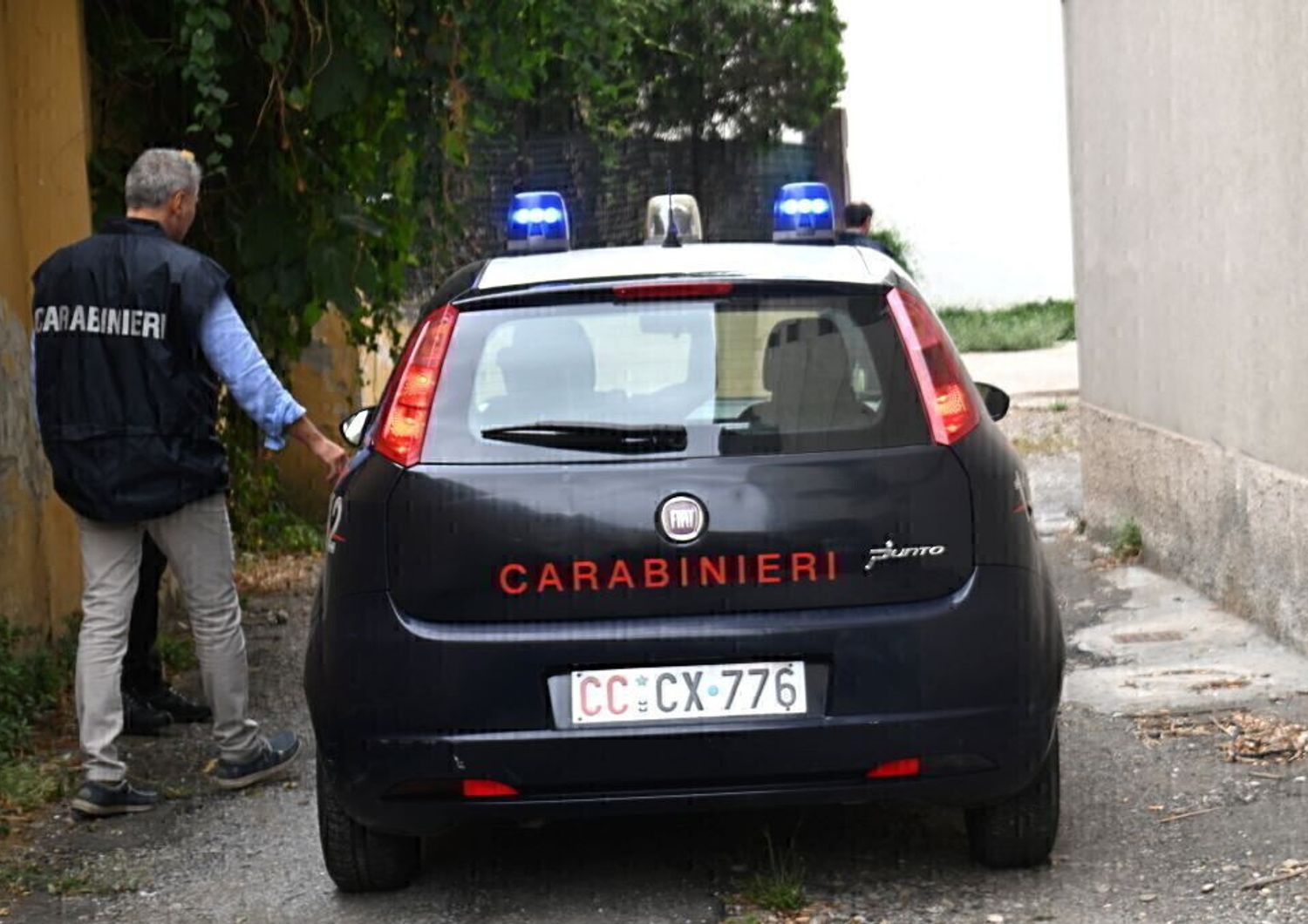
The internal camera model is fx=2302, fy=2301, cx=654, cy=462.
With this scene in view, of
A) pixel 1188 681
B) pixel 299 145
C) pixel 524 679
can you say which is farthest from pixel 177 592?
pixel 524 679

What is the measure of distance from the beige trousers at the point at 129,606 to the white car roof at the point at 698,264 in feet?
4.66

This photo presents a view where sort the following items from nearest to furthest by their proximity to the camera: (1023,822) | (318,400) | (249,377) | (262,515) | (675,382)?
(675,382) < (1023,822) < (249,377) < (262,515) < (318,400)

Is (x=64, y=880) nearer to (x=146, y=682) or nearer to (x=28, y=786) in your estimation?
(x=28, y=786)

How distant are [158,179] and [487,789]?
2.46 metres

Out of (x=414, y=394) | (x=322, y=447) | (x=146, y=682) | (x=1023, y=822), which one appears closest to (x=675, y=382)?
(x=414, y=394)

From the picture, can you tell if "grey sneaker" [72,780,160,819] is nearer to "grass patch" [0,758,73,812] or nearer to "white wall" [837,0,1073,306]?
"grass patch" [0,758,73,812]

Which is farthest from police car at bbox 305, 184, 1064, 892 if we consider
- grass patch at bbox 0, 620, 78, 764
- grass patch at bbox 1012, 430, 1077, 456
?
grass patch at bbox 1012, 430, 1077, 456

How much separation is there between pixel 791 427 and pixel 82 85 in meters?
4.31

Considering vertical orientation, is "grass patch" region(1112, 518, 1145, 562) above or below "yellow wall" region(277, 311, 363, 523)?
below

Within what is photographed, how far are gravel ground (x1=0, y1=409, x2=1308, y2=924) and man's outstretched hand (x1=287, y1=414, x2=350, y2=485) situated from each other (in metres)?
1.00

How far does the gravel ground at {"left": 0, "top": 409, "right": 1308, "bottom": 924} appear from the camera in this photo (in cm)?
522

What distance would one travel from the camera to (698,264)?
A: 5.41 metres

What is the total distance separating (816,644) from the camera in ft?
16.2

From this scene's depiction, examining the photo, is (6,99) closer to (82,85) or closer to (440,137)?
(82,85)
